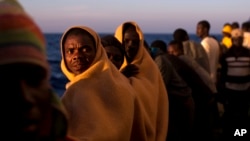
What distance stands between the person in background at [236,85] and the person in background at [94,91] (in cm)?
383

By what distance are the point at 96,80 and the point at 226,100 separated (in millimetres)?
4371

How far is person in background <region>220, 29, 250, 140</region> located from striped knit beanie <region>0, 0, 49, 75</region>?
17.4 ft

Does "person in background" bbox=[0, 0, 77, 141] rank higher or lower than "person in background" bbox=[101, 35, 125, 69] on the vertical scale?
higher

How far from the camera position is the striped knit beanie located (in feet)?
3.43

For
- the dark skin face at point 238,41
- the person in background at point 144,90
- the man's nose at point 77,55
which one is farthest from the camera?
the dark skin face at point 238,41

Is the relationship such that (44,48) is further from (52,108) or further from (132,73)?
(132,73)

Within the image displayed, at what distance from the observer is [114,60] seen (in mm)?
3350

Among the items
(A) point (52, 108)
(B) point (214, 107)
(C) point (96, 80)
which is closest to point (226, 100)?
(B) point (214, 107)

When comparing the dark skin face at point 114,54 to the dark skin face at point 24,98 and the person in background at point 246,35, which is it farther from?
the person in background at point 246,35

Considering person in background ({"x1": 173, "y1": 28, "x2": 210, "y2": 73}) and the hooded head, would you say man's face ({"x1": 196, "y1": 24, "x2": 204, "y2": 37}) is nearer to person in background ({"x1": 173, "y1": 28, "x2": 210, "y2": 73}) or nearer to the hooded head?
person in background ({"x1": 173, "y1": 28, "x2": 210, "y2": 73})

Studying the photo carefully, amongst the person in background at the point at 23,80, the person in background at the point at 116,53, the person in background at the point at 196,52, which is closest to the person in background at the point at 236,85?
the person in background at the point at 196,52

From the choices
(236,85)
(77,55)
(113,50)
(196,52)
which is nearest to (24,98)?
(77,55)

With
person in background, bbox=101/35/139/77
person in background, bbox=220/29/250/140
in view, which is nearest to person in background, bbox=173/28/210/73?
person in background, bbox=220/29/250/140

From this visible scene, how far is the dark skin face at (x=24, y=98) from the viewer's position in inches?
39.8
